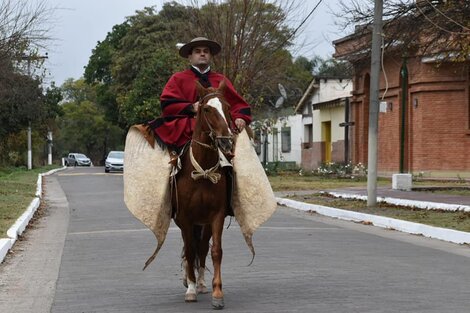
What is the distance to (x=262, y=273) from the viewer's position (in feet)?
34.6

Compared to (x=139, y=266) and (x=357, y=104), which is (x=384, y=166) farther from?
(x=139, y=266)

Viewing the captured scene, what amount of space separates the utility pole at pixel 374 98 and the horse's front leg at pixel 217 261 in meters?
13.0

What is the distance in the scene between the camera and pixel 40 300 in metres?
9.16

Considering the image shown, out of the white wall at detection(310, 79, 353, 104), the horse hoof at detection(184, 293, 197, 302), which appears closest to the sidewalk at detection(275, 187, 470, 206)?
the horse hoof at detection(184, 293, 197, 302)

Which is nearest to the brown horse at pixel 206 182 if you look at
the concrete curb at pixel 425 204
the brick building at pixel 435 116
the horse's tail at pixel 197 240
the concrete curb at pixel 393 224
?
the horse's tail at pixel 197 240

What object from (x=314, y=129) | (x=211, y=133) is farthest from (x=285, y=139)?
(x=211, y=133)

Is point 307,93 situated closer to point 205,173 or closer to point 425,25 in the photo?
point 425,25

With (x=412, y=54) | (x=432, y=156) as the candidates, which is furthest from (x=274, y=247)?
(x=432, y=156)

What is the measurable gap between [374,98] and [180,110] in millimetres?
12945

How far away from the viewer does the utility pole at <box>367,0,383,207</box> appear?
20.6 metres

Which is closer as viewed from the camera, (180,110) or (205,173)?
(205,173)

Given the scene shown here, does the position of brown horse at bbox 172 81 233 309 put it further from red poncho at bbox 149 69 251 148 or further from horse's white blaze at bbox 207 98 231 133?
red poncho at bbox 149 69 251 148

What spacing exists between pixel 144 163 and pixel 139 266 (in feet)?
9.46

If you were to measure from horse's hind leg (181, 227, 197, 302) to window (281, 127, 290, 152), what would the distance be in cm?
4826
